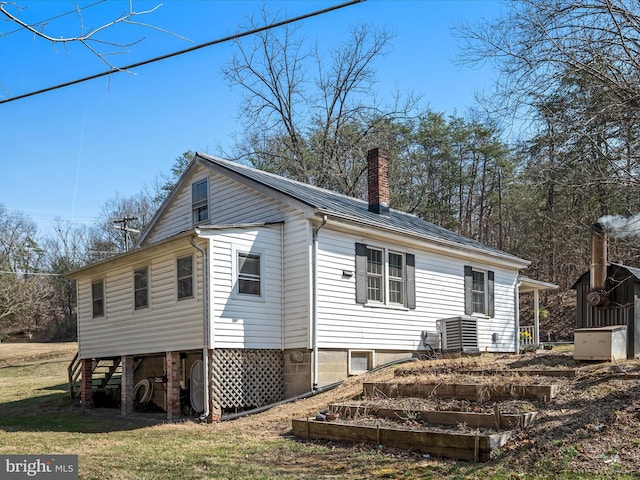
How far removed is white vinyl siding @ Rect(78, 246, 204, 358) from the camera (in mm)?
14188

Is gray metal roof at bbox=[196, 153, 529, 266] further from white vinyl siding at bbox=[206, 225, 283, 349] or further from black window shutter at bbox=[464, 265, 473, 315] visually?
white vinyl siding at bbox=[206, 225, 283, 349]

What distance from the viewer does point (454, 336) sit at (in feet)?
58.0

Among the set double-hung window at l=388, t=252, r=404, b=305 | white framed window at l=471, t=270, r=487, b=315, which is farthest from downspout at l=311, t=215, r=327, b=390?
white framed window at l=471, t=270, r=487, b=315

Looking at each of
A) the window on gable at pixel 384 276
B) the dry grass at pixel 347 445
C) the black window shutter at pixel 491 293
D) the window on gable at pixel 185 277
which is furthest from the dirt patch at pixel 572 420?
the black window shutter at pixel 491 293

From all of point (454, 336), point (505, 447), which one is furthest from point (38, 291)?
point (505, 447)

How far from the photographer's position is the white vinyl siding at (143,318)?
14188mm

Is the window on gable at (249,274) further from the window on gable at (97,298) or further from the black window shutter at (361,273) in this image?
the window on gable at (97,298)

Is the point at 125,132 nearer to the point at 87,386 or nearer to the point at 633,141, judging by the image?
the point at 633,141

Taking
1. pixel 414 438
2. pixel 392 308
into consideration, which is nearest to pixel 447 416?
pixel 414 438

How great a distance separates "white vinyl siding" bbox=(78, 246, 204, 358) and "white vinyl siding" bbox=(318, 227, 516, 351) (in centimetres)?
289

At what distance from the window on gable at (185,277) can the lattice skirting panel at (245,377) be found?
62.4 inches

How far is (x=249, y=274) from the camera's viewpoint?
47.8 ft

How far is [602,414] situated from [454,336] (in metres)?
9.25

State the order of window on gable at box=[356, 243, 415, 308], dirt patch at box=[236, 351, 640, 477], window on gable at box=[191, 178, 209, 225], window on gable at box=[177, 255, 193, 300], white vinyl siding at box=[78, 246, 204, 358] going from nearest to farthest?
dirt patch at box=[236, 351, 640, 477]
white vinyl siding at box=[78, 246, 204, 358]
window on gable at box=[177, 255, 193, 300]
window on gable at box=[356, 243, 415, 308]
window on gable at box=[191, 178, 209, 225]
